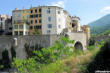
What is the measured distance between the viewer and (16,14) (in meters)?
39.2

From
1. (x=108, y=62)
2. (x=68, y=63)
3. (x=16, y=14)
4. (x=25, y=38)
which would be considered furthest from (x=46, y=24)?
(x=108, y=62)

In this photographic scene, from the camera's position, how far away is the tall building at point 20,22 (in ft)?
119

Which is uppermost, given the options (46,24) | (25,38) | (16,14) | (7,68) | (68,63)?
(16,14)

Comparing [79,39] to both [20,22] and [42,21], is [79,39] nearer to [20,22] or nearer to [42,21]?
[42,21]

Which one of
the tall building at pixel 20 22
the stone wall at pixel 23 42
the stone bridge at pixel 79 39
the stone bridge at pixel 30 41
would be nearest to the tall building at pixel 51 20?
the tall building at pixel 20 22

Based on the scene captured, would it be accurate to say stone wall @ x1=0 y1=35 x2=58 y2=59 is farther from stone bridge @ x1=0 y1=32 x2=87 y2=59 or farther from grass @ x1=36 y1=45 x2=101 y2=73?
grass @ x1=36 y1=45 x2=101 y2=73

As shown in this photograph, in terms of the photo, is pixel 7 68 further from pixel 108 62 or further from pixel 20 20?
pixel 108 62

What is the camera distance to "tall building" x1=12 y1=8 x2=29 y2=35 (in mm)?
36281

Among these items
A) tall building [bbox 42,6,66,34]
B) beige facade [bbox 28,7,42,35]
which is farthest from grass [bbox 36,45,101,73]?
beige facade [bbox 28,7,42,35]

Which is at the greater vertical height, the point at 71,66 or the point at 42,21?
Result: the point at 42,21

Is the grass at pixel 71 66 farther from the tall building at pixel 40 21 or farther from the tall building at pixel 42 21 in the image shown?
the tall building at pixel 42 21

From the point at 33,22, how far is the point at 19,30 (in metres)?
3.53

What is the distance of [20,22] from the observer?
121 feet

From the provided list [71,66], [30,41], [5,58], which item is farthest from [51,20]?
[71,66]
